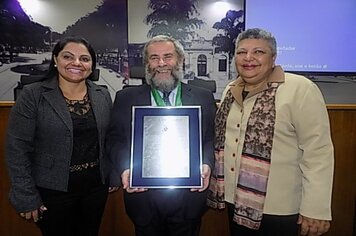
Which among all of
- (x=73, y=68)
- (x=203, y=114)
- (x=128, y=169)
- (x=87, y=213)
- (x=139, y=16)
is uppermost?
(x=139, y=16)

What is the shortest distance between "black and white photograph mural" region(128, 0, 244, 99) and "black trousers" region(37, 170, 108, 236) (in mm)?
3021

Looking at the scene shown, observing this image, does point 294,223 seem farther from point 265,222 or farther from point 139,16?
point 139,16

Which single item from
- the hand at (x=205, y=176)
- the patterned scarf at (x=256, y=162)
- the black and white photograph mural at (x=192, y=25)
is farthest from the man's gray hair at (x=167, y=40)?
the black and white photograph mural at (x=192, y=25)

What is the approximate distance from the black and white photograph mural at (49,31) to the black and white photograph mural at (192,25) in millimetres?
165

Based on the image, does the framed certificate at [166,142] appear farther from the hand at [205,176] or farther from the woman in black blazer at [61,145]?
the woman in black blazer at [61,145]

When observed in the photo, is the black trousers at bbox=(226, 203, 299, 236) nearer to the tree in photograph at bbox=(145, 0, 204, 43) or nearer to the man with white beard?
the man with white beard

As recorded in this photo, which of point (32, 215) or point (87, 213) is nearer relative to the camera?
point (32, 215)

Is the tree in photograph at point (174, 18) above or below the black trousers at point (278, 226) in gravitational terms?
above

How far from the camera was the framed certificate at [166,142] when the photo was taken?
163 cm

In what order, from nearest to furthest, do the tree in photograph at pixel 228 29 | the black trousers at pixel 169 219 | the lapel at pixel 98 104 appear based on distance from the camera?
the black trousers at pixel 169 219
the lapel at pixel 98 104
the tree in photograph at pixel 228 29

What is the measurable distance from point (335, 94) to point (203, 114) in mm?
3353

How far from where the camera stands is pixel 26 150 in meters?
1.69

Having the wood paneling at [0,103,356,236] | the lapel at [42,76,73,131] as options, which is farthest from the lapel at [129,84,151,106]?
the wood paneling at [0,103,356,236]

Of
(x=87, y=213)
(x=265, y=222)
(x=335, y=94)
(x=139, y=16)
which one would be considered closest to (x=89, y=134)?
(x=87, y=213)
